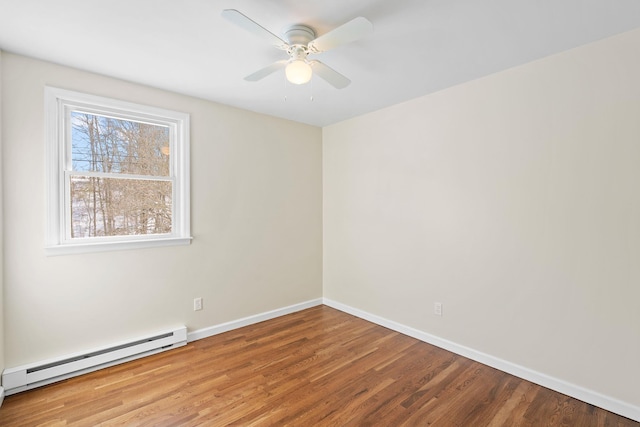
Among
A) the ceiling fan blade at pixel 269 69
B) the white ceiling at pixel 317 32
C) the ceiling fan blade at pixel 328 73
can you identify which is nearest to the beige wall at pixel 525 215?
the white ceiling at pixel 317 32

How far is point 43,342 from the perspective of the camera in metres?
2.25

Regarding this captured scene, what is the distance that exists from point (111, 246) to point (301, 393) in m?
1.92

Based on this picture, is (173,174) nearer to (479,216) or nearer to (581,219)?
(479,216)

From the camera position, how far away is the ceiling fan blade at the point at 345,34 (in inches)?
58.5

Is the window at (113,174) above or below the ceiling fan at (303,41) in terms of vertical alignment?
below

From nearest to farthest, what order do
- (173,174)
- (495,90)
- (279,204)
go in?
(495,90)
(173,174)
(279,204)

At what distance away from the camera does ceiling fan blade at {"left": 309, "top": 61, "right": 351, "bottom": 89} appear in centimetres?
192

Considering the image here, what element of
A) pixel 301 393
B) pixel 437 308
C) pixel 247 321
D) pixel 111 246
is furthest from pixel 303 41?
pixel 247 321

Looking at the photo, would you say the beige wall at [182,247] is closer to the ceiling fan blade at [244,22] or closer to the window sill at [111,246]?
the window sill at [111,246]

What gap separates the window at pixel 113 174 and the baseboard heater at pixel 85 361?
81 centimetres

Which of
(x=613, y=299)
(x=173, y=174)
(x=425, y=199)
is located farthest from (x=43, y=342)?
(x=613, y=299)

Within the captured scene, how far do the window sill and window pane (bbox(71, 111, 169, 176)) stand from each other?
614mm

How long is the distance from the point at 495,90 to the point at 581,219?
1170 millimetres

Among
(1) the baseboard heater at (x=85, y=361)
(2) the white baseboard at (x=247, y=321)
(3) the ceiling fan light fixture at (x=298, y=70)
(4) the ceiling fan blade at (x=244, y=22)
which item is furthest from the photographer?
(2) the white baseboard at (x=247, y=321)
